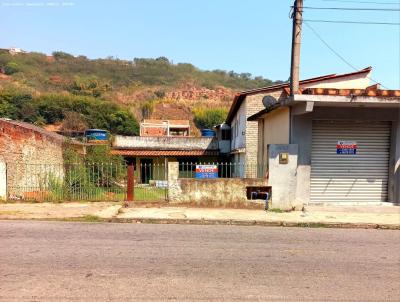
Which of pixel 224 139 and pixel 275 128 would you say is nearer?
pixel 275 128

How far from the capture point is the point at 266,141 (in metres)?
16.0

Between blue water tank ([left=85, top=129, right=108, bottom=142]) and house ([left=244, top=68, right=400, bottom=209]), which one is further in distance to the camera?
blue water tank ([left=85, top=129, right=108, bottom=142])

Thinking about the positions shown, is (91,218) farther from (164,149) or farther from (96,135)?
(96,135)

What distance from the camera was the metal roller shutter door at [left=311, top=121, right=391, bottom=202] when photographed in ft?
38.2

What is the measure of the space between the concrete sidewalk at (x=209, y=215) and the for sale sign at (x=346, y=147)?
5.85 ft

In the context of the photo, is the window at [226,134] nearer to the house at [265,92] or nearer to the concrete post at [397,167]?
the house at [265,92]

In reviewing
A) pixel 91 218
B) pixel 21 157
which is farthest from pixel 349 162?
pixel 21 157

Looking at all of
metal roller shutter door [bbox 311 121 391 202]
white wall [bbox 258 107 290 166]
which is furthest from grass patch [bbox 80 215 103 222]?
metal roller shutter door [bbox 311 121 391 202]

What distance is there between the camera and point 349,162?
11711 millimetres

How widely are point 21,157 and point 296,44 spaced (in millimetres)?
12189

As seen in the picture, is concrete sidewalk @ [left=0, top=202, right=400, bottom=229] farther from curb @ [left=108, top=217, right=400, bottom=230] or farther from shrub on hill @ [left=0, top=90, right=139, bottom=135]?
shrub on hill @ [left=0, top=90, right=139, bottom=135]

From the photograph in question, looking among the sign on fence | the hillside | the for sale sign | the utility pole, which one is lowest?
the sign on fence

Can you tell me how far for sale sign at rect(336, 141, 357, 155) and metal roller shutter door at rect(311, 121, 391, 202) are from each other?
0.38 feet

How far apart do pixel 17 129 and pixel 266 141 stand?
35.5 feet
